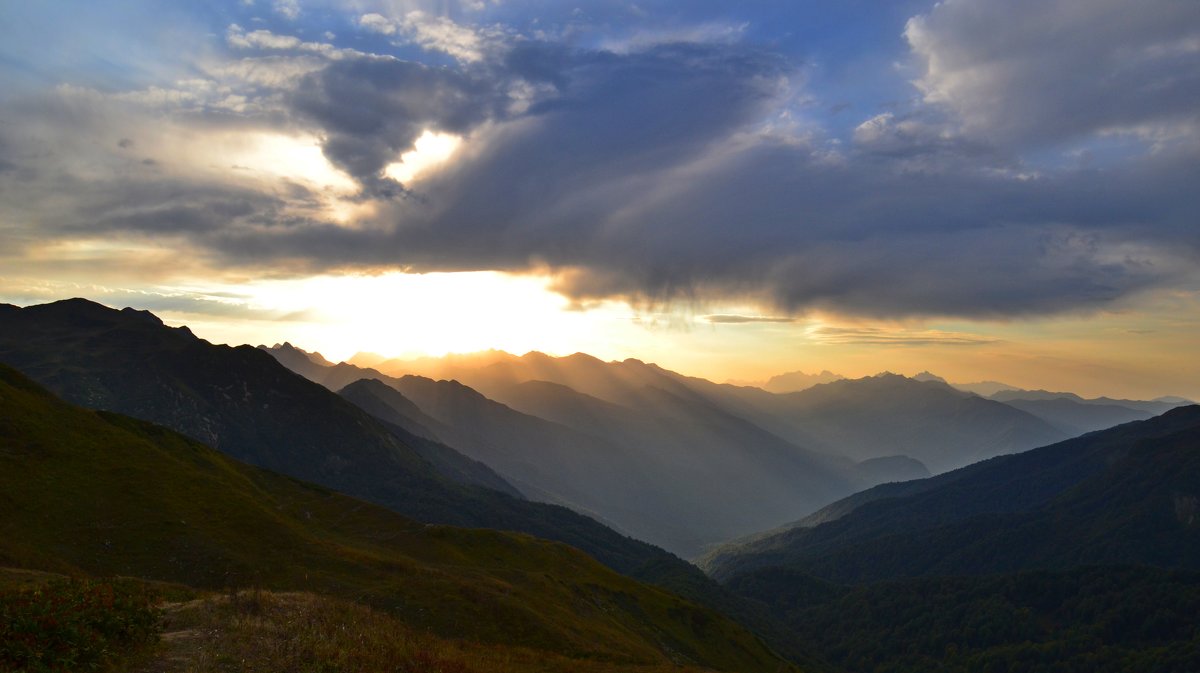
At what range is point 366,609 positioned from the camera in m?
39.4

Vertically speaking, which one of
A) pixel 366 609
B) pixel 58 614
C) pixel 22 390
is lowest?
pixel 366 609

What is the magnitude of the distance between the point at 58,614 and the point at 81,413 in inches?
3912

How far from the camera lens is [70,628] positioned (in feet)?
81.6

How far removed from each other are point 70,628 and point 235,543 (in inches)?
2358

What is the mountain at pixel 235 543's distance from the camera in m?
64.5

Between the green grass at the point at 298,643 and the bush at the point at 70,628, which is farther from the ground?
the bush at the point at 70,628

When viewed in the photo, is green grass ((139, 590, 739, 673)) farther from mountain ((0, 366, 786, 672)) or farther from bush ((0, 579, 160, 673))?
mountain ((0, 366, 786, 672))

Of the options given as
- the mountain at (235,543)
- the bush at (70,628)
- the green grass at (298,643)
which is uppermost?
the bush at (70,628)

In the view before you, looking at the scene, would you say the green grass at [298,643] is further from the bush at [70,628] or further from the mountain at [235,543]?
the mountain at [235,543]

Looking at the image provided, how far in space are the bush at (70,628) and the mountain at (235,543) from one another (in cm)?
1822

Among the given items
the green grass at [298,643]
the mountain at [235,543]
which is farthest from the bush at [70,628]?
the mountain at [235,543]

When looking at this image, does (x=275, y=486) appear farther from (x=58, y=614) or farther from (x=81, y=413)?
(x=58, y=614)

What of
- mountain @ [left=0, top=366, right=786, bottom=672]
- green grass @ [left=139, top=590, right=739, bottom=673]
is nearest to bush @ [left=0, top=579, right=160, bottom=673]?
green grass @ [left=139, top=590, right=739, bottom=673]

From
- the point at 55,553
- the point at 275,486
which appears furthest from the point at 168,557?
the point at 275,486
